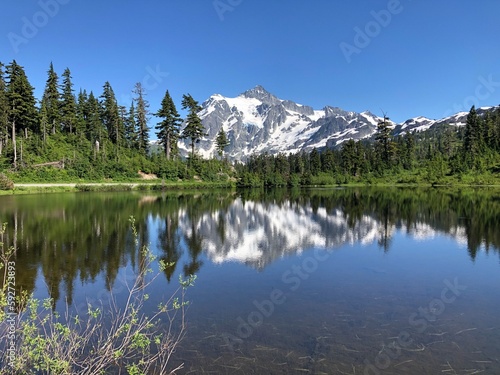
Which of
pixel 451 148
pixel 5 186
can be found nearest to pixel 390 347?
pixel 5 186

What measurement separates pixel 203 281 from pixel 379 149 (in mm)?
130927

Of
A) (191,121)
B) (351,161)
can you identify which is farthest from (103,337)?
(351,161)

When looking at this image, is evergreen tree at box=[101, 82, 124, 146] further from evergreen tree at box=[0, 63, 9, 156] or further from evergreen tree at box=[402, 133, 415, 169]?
evergreen tree at box=[402, 133, 415, 169]

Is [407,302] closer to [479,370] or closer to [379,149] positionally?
[479,370]

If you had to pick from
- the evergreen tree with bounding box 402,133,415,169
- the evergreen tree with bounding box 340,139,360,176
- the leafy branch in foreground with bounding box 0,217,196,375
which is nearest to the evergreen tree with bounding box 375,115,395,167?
the evergreen tree with bounding box 402,133,415,169

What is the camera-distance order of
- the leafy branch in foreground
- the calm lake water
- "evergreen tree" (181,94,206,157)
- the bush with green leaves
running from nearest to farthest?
the leafy branch in foreground, the calm lake water, the bush with green leaves, "evergreen tree" (181,94,206,157)

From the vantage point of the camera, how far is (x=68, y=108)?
84.4 meters

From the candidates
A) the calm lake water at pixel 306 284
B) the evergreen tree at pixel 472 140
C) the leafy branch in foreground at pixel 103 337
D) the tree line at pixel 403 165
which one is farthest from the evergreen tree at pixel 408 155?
the leafy branch in foreground at pixel 103 337

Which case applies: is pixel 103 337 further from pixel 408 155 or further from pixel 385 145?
pixel 408 155

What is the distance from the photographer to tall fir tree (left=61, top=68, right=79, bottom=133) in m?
85.1

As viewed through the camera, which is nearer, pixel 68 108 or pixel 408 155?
pixel 68 108

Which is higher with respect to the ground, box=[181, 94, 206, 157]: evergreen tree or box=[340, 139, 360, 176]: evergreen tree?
box=[181, 94, 206, 157]: evergreen tree

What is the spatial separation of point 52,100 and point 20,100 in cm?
1416

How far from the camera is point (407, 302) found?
489 inches
